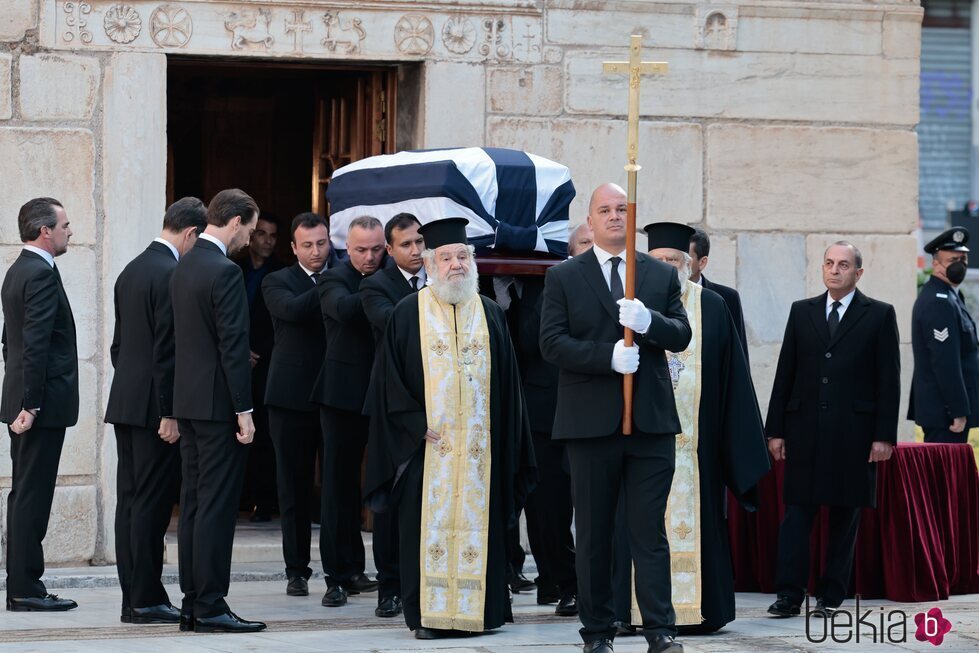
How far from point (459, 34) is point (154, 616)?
385cm

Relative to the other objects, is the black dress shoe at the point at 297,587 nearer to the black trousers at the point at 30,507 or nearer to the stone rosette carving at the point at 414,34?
the black trousers at the point at 30,507

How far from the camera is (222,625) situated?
23.7ft

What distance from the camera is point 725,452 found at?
7.47m

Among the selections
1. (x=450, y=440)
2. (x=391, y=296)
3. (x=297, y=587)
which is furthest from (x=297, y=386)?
(x=450, y=440)

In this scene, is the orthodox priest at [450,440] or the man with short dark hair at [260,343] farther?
the man with short dark hair at [260,343]

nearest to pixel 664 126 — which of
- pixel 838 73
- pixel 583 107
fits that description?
pixel 583 107

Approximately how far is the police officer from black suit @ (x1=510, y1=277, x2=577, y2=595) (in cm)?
329

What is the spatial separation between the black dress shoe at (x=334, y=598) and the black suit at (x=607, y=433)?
6.20 feet

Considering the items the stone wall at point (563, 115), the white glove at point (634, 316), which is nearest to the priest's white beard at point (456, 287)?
the white glove at point (634, 316)

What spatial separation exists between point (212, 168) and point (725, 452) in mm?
6479

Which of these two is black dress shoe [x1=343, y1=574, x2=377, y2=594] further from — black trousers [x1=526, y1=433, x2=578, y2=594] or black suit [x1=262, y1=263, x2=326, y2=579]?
black trousers [x1=526, y1=433, x2=578, y2=594]

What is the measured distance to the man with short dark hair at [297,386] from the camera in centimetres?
849

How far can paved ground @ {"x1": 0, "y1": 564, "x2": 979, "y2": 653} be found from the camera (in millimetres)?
6836

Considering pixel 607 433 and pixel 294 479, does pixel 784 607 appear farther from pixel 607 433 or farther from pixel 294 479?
pixel 294 479
